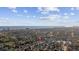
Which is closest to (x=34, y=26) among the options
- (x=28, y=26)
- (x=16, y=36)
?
(x=28, y=26)

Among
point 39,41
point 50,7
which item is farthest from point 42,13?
point 39,41

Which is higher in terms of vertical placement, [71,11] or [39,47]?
[71,11]
